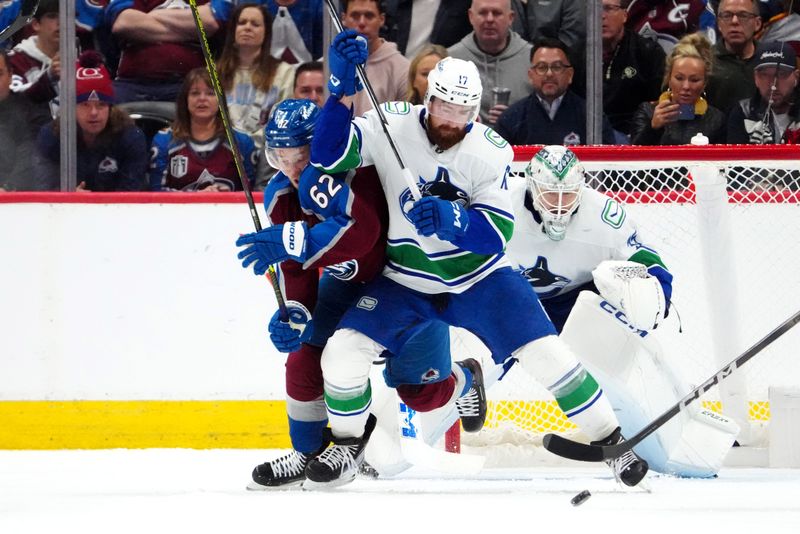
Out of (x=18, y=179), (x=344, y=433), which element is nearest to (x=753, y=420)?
(x=344, y=433)

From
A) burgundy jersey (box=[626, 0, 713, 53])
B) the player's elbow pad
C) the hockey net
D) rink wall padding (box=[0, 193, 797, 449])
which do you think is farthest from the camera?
burgundy jersey (box=[626, 0, 713, 53])

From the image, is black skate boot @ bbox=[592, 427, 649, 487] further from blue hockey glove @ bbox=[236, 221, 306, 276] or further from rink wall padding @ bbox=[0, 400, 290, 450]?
rink wall padding @ bbox=[0, 400, 290, 450]

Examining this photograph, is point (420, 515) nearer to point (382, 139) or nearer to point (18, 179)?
point (382, 139)

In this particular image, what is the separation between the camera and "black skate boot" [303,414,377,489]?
130 inches

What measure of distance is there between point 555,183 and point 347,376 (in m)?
0.90

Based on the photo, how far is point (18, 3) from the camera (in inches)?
129

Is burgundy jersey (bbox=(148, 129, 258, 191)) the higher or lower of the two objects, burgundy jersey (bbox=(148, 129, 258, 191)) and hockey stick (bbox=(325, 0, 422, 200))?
the lower

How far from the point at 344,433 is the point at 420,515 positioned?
549 mm

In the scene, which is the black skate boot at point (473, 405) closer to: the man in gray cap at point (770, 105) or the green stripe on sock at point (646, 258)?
the green stripe on sock at point (646, 258)

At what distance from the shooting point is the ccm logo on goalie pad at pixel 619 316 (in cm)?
390

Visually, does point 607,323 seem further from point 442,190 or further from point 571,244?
point 442,190

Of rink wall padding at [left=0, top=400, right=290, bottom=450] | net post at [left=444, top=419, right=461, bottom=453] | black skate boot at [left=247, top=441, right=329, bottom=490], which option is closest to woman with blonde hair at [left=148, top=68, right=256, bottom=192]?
rink wall padding at [left=0, top=400, right=290, bottom=450]

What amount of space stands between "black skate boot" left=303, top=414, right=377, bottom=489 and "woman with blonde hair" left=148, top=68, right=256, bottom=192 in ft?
5.64

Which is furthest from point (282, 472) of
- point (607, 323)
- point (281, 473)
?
point (607, 323)
